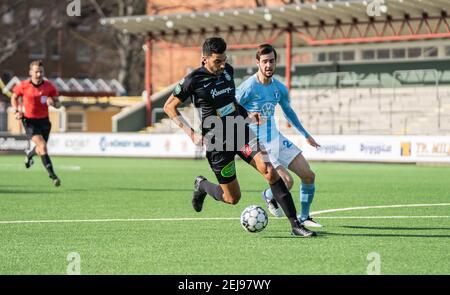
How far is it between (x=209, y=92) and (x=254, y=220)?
5.22ft

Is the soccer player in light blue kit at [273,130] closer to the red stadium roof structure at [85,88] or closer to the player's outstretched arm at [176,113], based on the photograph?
the player's outstretched arm at [176,113]

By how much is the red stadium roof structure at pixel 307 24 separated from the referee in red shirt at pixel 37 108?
2119 centimetres

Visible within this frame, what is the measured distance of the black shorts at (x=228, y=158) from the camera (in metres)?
11.6

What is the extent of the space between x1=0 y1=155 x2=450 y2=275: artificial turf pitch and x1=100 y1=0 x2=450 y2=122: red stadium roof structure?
66.9 feet

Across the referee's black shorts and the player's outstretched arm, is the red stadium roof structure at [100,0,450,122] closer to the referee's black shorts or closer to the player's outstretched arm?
the referee's black shorts

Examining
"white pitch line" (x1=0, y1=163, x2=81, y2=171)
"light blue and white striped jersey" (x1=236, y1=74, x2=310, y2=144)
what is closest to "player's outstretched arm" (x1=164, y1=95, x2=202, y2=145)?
"light blue and white striped jersey" (x1=236, y1=74, x2=310, y2=144)

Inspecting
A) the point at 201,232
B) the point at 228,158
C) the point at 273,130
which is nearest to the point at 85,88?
the point at 273,130

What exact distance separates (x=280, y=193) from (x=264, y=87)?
1855mm

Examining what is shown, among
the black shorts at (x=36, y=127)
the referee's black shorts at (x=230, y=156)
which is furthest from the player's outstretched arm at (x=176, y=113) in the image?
the black shorts at (x=36, y=127)

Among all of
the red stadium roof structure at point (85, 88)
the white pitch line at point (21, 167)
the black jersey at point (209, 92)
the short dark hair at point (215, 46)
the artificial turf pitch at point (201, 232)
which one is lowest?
the artificial turf pitch at point (201, 232)

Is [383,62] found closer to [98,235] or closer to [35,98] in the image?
[35,98]

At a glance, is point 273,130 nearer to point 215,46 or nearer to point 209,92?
point 209,92

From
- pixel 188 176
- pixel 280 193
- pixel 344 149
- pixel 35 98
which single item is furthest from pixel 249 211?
pixel 344 149

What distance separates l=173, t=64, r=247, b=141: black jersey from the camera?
1152 centimetres
